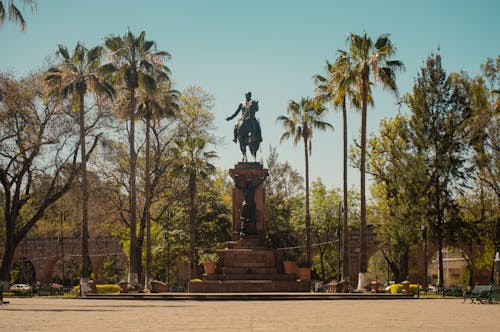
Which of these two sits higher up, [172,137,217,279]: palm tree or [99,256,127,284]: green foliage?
[172,137,217,279]: palm tree

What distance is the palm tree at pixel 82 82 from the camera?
117 feet

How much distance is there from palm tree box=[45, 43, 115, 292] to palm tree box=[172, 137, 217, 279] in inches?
298

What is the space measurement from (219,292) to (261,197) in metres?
5.68

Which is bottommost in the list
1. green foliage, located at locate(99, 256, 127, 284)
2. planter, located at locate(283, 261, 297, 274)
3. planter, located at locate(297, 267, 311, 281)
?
green foliage, located at locate(99, 256, 127, 284)

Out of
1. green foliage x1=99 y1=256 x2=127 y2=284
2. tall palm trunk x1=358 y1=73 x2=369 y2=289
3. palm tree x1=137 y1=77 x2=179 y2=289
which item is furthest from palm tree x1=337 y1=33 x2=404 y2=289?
green foliage x1=99 y1=256 x2=127 y2=284

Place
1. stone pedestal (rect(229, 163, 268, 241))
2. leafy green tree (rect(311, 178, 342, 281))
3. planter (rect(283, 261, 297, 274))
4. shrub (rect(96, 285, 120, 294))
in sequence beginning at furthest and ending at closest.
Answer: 1. leafy green tree (rect(311, 178, 342, 281))
2. shrub (rect(96, 285, 120, 294))
3. stone pedestal (rect(229, 163, 268, 241))
4. planter (rect(283, 261, 297, 274))

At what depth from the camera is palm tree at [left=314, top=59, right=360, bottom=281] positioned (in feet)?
119

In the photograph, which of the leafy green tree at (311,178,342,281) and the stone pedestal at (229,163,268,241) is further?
the leafy green tree at (311,178,342,281)

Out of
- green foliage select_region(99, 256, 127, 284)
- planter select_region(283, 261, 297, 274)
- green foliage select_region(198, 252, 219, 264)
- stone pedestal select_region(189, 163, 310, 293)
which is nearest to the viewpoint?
stone pedestal select_region(189, 163, 310, 293)

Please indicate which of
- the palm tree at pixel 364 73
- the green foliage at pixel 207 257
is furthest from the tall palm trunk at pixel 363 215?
the green foliage at pixel 207 257

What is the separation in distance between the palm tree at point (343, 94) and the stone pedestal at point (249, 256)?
6.32 meters

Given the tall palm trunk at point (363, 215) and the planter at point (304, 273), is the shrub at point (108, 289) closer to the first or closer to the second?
the planter at point (304, 273)

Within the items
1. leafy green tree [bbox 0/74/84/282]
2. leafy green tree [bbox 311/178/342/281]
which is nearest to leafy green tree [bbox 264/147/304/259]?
leafy green tree [bbox 311/178/342/281]

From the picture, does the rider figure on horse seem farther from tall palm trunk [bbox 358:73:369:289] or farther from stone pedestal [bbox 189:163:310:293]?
tall palm trunk [bbox 358:73:369:289]
